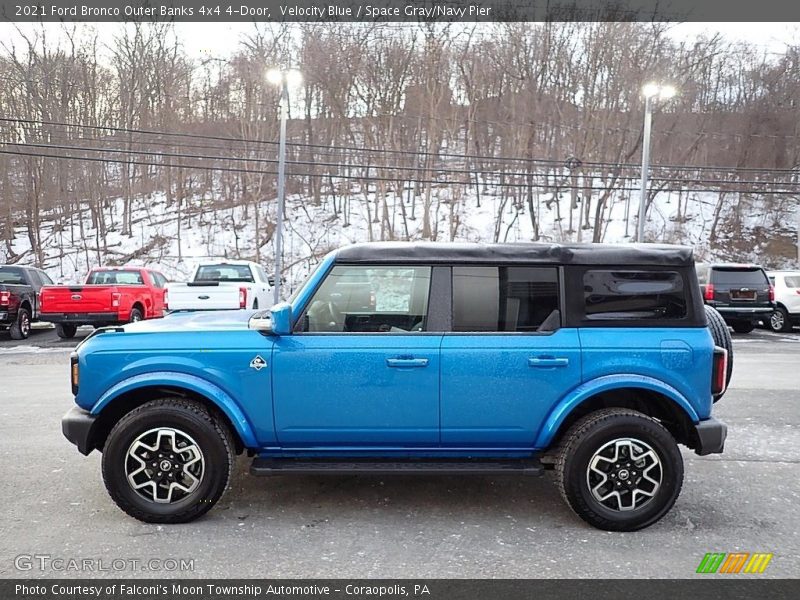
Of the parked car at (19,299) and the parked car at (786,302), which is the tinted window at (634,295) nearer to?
the parked car at (19,299)

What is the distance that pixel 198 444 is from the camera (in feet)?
12.5

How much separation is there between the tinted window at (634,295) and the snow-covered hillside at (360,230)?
87.3ft

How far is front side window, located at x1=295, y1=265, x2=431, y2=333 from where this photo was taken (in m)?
3.99

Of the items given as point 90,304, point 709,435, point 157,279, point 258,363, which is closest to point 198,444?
point 258,363

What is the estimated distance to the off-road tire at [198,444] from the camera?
3.79 m

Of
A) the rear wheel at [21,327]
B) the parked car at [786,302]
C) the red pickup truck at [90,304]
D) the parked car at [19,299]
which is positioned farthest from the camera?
the parked car at [786,302]

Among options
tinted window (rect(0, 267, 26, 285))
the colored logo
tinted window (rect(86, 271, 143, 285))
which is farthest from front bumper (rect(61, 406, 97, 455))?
tinted window (rect(0, 267, 26, 285))

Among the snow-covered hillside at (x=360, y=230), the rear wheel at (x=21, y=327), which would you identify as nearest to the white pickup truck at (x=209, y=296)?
the rear wheel at (x=21, y=327)

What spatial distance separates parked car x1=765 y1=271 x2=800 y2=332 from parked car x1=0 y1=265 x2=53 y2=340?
67.3 ft

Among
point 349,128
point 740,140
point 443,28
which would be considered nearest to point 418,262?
point 443,28

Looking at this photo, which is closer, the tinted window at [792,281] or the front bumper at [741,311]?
the front bumper at [741,311]

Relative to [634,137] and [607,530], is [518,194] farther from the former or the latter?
[607,530]

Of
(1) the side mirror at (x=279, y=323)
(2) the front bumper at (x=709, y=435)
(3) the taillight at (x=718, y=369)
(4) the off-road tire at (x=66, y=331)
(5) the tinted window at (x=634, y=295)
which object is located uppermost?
(5) the tinted window at (x=634, y=295)

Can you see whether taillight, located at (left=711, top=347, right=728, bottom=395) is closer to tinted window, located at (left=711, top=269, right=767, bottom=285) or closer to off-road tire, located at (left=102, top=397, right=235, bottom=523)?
off-road tire, located at (left=102, top=397, right=235, bottom=523)
